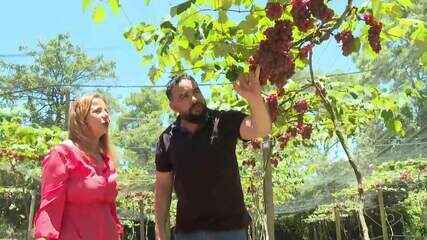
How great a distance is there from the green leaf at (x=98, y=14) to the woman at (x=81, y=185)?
654mm

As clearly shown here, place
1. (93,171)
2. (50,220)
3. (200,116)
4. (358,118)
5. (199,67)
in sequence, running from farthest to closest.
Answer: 1. (358,118)
2. (199,67)
3. (200,116)
4. (93,171)
5. (50,220)

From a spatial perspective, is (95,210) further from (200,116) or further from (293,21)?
(293,21)

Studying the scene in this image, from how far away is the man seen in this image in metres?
2.70

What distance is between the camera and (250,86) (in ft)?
8.55

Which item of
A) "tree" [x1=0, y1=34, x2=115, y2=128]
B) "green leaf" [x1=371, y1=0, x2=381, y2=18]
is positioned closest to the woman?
"green leaf" [x1=371, y1=0, x2=381, y2=18]

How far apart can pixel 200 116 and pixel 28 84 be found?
3978 centimetres

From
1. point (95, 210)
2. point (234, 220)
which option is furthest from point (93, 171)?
point (234, 220)

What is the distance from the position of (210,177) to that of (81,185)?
1.84ft

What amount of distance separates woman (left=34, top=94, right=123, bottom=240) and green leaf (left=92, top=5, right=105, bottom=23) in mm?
654

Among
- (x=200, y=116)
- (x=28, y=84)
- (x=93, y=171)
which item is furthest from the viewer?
(x=28, y=84)

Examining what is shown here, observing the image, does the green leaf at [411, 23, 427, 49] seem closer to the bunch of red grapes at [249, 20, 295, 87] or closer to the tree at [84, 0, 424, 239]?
the tree at [84, 0, 424, 239]

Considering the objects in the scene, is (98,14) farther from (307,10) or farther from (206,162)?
(307,10)

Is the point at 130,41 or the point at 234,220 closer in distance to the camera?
the point at 234,220

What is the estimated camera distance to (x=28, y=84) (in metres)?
40.6
